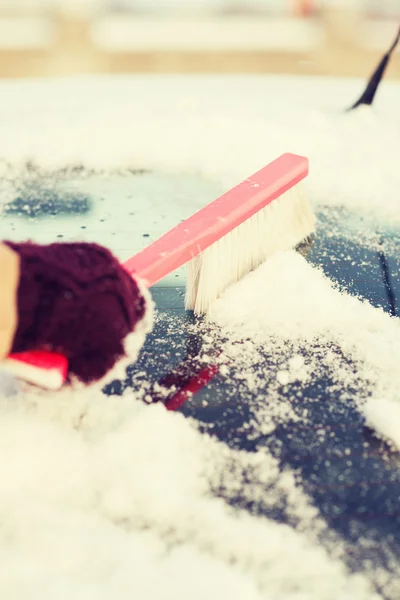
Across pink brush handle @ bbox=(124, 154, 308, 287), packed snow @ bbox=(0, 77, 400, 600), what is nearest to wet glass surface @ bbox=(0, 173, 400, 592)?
packed snow @ bbox=(0, 77, 400, 600)

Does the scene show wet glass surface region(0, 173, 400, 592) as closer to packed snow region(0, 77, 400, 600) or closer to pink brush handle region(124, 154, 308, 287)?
packed snow region(0, 77, 400, 600)

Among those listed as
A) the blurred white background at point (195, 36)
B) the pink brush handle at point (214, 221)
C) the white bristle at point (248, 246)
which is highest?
the pink brush handle at point (214, 221)

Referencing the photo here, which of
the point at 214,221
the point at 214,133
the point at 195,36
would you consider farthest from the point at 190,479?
the point at 195,36

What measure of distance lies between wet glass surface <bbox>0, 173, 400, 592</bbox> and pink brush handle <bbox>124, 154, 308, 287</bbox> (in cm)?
13

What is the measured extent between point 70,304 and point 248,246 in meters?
0.49

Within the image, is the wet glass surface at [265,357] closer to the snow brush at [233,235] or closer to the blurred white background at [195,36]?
the snow brush at [233,235]

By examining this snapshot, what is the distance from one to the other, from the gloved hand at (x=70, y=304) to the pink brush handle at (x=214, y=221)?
15 centimetres

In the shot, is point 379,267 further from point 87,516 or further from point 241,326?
point 87,516

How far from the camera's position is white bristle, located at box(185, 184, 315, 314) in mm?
975

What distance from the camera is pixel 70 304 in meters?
0.61

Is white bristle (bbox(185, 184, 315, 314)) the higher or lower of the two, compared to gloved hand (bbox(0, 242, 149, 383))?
lower

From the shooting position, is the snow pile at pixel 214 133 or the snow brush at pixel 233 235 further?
the snow pile at pixel 214 133

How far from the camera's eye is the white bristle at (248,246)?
3.20 feet

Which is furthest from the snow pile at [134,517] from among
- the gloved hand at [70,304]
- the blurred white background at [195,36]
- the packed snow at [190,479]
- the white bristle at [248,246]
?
the blurred white background at [195,36]
